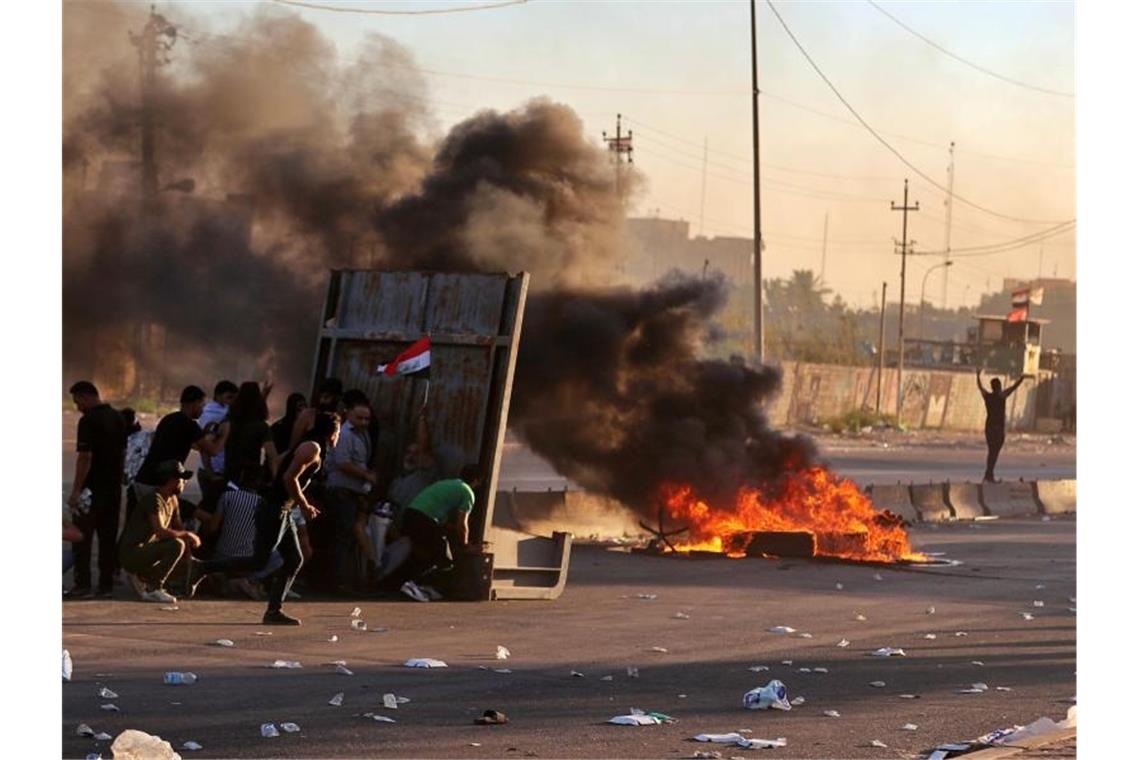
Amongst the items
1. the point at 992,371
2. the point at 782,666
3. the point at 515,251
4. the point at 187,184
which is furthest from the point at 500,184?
the point at 992,371

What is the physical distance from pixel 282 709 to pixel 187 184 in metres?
16.7

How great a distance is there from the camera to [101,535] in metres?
14.1

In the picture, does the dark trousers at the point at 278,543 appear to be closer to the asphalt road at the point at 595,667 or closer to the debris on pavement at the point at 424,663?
the asphalt road at the point at 595,667

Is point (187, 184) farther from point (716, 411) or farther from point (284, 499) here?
point (284, 499)

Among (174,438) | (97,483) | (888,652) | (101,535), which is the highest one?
(174,438)

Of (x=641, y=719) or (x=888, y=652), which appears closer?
(x=641, y=719)

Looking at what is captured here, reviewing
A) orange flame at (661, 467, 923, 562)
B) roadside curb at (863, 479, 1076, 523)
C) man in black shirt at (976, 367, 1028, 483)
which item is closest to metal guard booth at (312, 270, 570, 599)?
orange flame at (661, 467, 923, 562)

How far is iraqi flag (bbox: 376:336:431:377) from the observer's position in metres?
15.8

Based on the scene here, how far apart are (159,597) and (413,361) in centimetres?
308

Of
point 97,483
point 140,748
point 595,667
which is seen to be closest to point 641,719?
point 595,667

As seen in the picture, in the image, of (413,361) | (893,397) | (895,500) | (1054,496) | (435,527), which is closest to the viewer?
(435,527)

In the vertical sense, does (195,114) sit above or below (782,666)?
above

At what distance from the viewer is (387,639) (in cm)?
1241

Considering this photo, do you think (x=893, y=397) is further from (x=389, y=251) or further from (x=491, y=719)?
(x=491, y=719)
